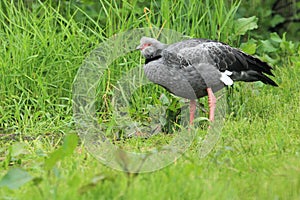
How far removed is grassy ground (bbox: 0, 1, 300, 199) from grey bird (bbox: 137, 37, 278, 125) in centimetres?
30

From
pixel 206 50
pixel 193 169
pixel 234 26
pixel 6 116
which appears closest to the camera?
pixel 193 169

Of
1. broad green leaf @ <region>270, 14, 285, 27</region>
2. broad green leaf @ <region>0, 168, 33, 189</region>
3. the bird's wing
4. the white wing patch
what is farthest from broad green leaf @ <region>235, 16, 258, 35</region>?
broad green leaf @ <region>0, 168, 33, 189</region>

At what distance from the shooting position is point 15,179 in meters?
3.33

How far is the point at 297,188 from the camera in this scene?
337cm

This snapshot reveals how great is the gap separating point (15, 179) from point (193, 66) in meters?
2.09

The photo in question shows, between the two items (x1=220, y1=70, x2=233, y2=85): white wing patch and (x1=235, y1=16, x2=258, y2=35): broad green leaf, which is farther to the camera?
(x1=235, y1=16, x2=258, y2=35): broad green leaf

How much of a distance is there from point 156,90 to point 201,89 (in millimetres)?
743

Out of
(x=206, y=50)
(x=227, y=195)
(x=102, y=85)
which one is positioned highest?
(x=206, y=50)

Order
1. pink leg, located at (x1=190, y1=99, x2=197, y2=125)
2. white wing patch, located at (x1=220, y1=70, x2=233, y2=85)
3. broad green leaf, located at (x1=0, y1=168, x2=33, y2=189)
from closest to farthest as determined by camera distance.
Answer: broad green leaf, located at (x1=0, y1=168, x2=33, y2=189), white wing patch, located at (x1=220, y1=70, x2=233, y2=85), pink leg, located at (x1=190, y1=99, x2=197, y2=125)

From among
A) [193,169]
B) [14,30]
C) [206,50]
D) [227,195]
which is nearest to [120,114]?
[206,50]

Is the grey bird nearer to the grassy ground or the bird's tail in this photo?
the bird's tail

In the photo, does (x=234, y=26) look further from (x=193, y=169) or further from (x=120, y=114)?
(x=193, y=169)

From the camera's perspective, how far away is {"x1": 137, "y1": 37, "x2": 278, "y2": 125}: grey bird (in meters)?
5.02

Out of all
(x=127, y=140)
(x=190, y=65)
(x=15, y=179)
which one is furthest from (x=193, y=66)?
(x=15, y=179)
